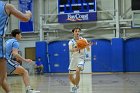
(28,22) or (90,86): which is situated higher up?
(28,22)

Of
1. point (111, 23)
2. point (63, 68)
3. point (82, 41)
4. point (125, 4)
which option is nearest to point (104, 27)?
point (111, 23)

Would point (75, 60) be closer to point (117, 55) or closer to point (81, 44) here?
point (81, 44)

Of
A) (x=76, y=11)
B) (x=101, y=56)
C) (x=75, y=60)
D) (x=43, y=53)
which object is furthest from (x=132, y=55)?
(x=75, y=60)

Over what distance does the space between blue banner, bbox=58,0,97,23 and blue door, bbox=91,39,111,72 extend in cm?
234

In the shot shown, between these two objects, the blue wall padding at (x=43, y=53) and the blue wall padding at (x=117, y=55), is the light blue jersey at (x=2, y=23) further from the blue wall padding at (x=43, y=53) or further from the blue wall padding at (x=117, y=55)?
the blue wall padding at (x=43, y=53)

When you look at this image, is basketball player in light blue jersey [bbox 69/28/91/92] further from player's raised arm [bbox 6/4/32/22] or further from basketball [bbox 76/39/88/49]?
player's raised arm [bbox 6/4/32/22]

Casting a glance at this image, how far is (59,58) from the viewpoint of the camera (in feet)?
105

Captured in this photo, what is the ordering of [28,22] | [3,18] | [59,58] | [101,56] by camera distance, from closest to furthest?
[3,18] < [101,56] < [59,58] < [28,22]

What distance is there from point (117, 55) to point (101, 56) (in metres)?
1.47

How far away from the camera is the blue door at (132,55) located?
30031 mm

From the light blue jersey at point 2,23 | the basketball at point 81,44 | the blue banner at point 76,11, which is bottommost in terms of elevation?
the basketball at point 81,44

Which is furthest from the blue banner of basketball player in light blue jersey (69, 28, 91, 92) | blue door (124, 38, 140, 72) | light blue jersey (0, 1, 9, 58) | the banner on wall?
light blue jersey (0, 1, 9, 58)

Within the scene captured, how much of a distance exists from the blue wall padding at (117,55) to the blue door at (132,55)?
517 millimetres

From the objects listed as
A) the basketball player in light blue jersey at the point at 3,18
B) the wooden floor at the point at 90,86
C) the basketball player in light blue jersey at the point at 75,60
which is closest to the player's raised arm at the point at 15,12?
the basketball player in light blue jersey at the point at 3,18
